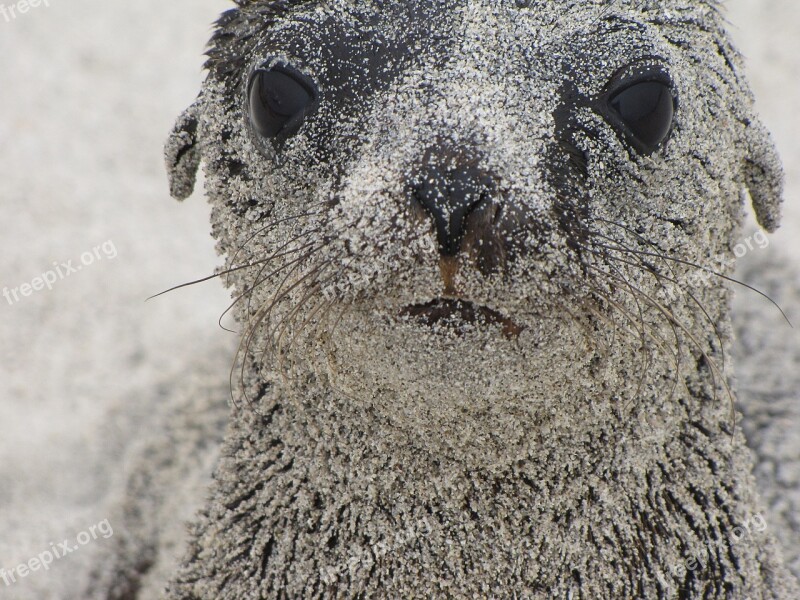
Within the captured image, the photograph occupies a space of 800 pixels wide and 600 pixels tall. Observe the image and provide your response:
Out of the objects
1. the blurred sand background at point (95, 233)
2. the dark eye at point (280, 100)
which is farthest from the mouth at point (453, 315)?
the blurred sand background at point (95, 233)

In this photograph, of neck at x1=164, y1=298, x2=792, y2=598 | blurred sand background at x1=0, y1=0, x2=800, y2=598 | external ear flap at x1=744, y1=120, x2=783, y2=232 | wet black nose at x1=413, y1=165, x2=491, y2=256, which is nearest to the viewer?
wet black nose at x1=413, y1=165, x2=491, y2=256

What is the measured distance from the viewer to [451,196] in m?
1.59

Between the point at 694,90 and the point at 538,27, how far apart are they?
15.7 inches

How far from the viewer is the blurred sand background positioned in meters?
4.19

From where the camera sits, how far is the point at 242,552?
7.51 feet

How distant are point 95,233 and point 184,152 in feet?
10.9

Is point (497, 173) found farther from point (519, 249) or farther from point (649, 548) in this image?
point (649, 548)

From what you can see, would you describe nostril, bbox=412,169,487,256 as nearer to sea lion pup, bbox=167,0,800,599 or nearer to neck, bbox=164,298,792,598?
sea lion pup, bbox=167,0,800,599

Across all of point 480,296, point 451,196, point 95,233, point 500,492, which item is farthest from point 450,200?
point 95,233

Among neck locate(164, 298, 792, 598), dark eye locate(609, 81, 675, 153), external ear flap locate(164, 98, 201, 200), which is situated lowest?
neck locate(164, 298, 792, 598)

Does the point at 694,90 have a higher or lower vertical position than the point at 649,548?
higher

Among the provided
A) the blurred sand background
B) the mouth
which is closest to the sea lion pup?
the mouth

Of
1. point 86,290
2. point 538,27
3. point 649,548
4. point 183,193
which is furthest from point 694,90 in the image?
point 86,290

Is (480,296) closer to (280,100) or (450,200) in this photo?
(450,200)
